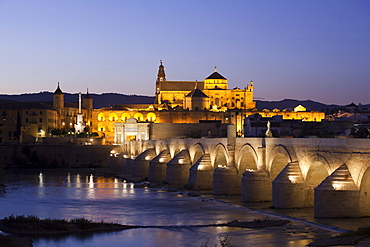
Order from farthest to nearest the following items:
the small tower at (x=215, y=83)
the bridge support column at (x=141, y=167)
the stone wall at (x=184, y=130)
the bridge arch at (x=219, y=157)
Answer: the small tower at (x=215, y=83), the stone wall at (x=184, y=130), the bridge support column at (x=141, y=167), the bridge arch at (x=219, y=157)

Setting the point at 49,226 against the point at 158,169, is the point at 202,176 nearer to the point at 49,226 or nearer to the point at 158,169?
the point at 158,169

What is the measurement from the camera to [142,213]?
32.6 m

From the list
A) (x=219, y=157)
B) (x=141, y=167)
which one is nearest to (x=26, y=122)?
(x=141, y=167)

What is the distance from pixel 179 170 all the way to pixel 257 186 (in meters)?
15.8

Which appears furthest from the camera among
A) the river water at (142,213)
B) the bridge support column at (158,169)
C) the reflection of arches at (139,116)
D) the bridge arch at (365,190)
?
the reflection of arches at (139,116)

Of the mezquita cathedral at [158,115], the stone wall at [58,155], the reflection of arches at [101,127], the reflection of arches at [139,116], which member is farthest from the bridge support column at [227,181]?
the reflection of arches at [101,127]

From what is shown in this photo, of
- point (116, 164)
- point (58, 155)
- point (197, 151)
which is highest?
point (197, 151)

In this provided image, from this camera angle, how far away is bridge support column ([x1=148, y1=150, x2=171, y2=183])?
180ft

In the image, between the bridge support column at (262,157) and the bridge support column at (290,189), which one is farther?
the bridge support column at (262,157)

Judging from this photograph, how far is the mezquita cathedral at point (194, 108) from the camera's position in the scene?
114750mm

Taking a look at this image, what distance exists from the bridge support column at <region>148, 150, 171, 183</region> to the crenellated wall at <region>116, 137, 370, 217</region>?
4.05 m

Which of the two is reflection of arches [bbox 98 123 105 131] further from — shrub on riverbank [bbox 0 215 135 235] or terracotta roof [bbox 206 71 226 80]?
shrub on riverbank [bbox 0 215 135 235]

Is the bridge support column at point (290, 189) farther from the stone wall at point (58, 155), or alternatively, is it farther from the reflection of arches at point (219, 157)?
the stone wall at point (58, 155)

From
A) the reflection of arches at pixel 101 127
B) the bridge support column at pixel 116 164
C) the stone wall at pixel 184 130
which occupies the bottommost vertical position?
the bridge support column at pixel 116 164
